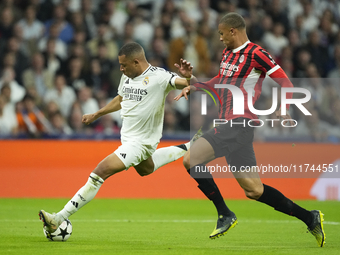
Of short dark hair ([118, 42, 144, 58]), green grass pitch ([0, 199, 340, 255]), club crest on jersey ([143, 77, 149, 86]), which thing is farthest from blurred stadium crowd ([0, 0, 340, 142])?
short dark hair ([118, 42, 144, 58])

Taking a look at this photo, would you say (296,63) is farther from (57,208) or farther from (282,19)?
(57,208)

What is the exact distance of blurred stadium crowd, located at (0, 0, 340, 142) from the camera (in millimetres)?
11180

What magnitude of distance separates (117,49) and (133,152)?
733 centimetres

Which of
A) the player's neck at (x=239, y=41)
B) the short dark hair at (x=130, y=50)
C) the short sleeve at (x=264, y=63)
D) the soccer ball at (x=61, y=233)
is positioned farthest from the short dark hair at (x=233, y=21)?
the soccer ball at (x=61, y=233)

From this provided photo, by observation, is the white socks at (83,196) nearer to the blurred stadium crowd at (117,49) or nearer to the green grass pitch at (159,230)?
the green grass pitch at (159,230)

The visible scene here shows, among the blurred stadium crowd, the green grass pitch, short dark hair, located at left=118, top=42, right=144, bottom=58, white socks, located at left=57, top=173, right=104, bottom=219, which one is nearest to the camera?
the green grass pitch

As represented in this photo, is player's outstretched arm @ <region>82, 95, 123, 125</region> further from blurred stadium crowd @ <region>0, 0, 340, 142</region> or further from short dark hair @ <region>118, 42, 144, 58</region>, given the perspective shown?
blurred stadium crowd @ <region>0, 0, 340, 142</region>

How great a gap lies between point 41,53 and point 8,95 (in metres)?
1.72

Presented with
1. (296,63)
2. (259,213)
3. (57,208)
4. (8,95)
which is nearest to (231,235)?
→ (259,213)

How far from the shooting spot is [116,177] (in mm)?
10758

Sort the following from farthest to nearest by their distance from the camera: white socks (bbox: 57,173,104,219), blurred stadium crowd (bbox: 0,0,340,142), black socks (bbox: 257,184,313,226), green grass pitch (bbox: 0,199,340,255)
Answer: blurred stadium crowd (bbox: 0,0,340,142), white socks (bbox: 57,173,104,219), black socks (bbox: 257,184,313,226), green grass pitch (bbox: 0,199,340,255)

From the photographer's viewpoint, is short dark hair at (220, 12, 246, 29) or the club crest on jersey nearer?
short dark hair at (220, 12, 246, 29)

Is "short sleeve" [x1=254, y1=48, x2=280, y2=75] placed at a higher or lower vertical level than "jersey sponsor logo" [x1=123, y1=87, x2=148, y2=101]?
higher

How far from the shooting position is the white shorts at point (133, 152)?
19.3 feet
